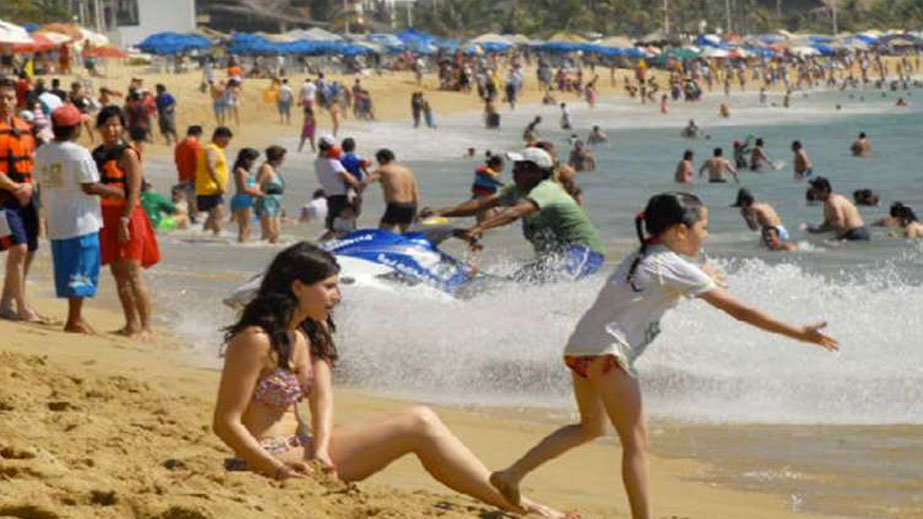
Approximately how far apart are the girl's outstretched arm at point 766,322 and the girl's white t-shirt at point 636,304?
0.15 ft

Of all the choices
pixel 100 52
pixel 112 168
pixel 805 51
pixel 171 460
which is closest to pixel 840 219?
pixel 112 168

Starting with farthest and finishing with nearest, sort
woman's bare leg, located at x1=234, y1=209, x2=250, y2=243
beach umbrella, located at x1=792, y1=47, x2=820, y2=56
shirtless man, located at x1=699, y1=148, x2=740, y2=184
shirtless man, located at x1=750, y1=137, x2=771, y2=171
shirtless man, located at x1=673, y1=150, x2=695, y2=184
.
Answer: beach umbrella, located at x1=792, y1=47, x2=820, y2=56
shirtless man, located at x1=750, y1=137, x2=771, y2=171
shirtless man, located at x1=699, y1=148, x2=740, y2=184
shirtless man, located at x1=673, y1=150, x2=695, y2=184
woman's bare leg, located at x1=234, y1=209, x2=250, y2=243

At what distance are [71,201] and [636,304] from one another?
580 cm

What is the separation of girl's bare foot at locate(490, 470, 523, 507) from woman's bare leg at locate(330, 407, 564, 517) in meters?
0.10

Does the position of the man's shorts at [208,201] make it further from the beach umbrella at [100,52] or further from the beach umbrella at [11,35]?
the beach umbrella at [100,52]

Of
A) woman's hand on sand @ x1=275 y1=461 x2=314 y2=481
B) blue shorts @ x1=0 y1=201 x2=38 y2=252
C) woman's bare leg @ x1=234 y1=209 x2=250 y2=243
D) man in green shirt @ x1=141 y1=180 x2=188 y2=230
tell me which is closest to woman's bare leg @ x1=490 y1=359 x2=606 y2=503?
woman's hand on sand @ x1=275 y1=461 x2=314 y2=481

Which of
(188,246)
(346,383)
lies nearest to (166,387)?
(346,383)

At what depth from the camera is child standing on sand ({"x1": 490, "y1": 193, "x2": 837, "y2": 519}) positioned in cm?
655

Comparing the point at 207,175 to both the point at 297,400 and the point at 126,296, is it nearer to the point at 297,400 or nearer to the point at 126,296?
the point at 126,296

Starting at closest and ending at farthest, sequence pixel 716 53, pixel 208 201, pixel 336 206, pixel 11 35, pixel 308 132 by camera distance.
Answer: pixel 336 206 → pixel 208 201 → pixel 11 35 → pixel 308 132 → pixel 716 53

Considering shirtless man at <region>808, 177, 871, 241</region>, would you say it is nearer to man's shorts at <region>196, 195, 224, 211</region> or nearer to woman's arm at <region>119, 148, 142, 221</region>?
man's shorts at <region>196, 195, 224, 211</region>

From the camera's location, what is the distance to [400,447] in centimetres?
652

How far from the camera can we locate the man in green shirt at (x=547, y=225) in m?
11.4

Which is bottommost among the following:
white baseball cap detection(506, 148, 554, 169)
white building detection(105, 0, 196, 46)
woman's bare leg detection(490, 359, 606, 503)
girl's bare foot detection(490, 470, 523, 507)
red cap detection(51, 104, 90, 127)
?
white building detection(105, 0, 196, 46)
